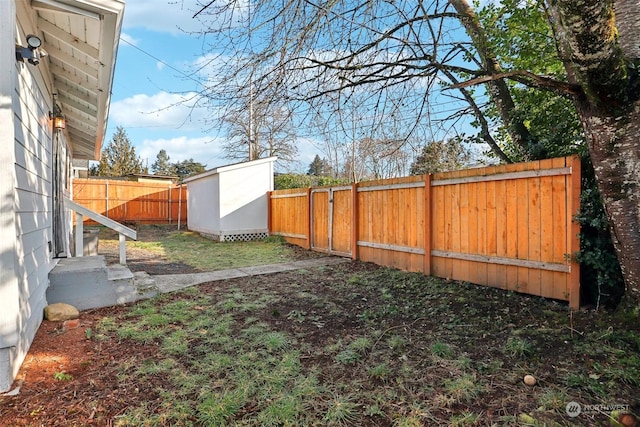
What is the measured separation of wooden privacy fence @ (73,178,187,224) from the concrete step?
11.9m

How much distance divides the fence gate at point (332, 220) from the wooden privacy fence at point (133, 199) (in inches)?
359

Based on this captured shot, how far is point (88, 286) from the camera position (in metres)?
4.22

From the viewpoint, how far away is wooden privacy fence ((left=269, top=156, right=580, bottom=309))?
400cm

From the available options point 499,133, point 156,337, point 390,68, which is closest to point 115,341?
point 156,337

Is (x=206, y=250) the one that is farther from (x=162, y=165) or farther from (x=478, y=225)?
(x=162, y=165)

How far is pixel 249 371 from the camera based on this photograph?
266 centimetres

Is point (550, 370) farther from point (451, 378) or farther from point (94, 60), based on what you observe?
point (94, 60)

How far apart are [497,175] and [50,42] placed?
5.58 m

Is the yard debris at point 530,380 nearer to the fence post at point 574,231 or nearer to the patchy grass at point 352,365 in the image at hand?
the patchy grass at point 352,365

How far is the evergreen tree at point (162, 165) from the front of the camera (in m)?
41.3

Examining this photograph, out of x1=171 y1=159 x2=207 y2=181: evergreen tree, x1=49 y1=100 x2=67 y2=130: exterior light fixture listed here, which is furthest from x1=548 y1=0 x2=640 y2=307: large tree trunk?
x1=171 y1=159 x2=207 y2=181: evergreen tree

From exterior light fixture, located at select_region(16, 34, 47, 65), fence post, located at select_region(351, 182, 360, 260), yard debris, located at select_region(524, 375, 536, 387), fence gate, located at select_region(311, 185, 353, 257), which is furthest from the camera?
fence gate, located at select_region(311, 185, 353, 257)

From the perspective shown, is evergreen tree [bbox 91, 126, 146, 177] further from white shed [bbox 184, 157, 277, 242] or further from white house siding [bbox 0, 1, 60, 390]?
white house siding [bbox 0, 1, 60, 390]

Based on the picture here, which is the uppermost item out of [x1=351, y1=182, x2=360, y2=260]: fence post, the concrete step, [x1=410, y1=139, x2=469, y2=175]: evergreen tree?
[x1=410, y1=139, x2=469, y2=175]: evergreen tree
